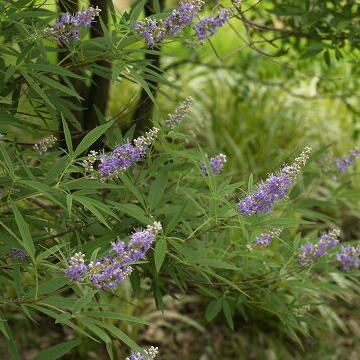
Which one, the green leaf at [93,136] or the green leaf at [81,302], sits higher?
the green leaf at [93,136]

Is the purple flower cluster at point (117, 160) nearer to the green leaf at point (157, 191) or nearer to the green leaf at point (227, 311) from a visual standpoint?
the green leaf at point (157, 191)

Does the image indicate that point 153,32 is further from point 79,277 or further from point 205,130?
point 205,130

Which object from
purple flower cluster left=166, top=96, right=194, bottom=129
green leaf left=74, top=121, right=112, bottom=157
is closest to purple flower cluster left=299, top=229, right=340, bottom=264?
purple flower cluster left=166, top=96, right=194, bottom=129

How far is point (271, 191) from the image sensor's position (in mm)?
2043

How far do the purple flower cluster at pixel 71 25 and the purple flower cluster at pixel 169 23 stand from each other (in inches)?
6.4

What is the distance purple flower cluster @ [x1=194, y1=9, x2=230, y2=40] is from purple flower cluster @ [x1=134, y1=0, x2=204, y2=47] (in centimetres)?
22

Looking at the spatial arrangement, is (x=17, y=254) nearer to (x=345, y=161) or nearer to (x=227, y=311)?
(x=227, y=311)

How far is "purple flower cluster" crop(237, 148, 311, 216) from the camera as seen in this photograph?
6.57ft

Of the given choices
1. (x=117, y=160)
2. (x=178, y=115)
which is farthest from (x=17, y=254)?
(x=178, y=115)

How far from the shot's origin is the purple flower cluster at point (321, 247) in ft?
8.45

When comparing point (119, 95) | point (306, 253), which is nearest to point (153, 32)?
point (306, 253)

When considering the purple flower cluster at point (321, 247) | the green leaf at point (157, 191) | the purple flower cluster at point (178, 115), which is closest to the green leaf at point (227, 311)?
the purple flower cluster at point (321, 247)

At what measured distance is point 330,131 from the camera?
24.8ft

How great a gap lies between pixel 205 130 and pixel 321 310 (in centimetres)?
252
